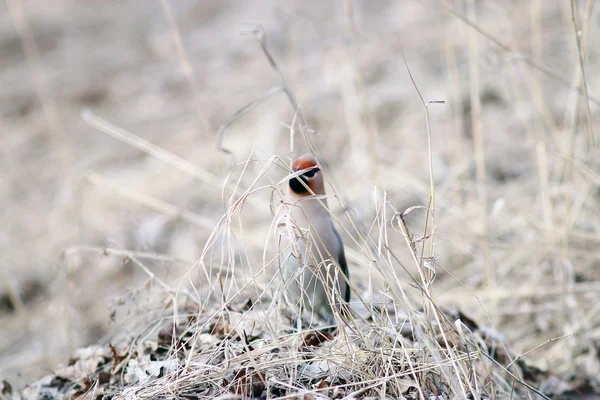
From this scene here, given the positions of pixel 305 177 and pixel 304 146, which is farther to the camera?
pixel 304 146

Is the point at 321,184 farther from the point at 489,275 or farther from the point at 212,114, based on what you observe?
the point at 212,114

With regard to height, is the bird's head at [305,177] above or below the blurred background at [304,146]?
above

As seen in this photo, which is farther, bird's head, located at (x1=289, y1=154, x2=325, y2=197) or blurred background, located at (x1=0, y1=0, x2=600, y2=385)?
blurred background, located at (x1=0, y1=0, x2=600, y2=385)

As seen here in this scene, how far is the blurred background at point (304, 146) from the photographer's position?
10.2ft

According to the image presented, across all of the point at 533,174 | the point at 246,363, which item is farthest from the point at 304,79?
the point at 246,363

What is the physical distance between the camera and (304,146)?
502 centimetres

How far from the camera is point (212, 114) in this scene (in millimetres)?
6676

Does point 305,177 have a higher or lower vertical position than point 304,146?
higher

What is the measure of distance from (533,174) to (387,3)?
4.55 metres

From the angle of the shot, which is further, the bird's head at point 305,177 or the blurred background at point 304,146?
the blurred background at point 304,146

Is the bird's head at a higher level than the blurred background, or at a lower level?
higher

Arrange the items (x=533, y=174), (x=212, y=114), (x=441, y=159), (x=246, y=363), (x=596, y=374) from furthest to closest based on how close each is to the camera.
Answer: (x=212, y=114) → (x=441, y=159) → (x=533, y=174) → (x=596, y=374) → (x=246, y=363)

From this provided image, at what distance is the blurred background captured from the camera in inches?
123

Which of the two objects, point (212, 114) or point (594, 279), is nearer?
point (594, 279)
